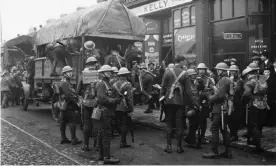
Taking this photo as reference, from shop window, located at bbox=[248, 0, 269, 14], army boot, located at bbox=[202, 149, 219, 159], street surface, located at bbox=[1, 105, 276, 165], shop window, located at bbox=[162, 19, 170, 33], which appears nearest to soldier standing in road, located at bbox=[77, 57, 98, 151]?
street surface, located at bbox=[1, 105, 276, 165]

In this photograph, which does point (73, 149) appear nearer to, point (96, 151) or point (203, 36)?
point (96, 151)

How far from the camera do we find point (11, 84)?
53.4ft

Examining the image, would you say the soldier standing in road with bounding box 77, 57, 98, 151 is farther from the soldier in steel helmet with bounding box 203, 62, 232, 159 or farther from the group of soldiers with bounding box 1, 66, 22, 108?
the group of soldiers with bounding box 1, 66, 22, 108

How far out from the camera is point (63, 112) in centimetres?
762

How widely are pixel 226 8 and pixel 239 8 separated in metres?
0.74

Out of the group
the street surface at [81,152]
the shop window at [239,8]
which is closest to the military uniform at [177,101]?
the street surface at [81,152]

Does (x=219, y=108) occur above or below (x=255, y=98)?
below

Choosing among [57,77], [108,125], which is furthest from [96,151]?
[57,77]

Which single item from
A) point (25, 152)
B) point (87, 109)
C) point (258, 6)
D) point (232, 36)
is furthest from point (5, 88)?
point (258, 6)

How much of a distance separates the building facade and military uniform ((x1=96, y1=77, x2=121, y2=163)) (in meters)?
6.22

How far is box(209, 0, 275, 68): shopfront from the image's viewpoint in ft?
41.6

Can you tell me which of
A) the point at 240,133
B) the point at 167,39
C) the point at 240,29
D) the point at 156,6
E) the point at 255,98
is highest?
the point at 156,6

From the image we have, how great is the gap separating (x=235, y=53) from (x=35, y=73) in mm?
8511

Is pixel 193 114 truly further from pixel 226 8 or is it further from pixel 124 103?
pixel 226 8
